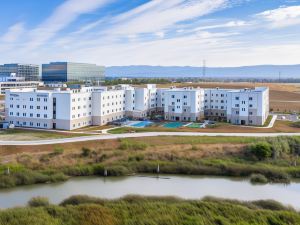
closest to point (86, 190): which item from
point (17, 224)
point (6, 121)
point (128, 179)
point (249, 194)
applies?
point (128, 179)

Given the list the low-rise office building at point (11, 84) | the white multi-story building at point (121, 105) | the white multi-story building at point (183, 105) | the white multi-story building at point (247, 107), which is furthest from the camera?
the low-rise office building at point (11, 84)

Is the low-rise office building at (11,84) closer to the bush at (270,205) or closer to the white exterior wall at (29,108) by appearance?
the white exterior wall at (29,108)

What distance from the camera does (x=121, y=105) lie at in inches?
1981

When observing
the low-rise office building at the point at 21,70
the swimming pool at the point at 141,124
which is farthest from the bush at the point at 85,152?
the low-rise office building at the point at 21,70

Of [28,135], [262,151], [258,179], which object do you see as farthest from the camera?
[28,135]

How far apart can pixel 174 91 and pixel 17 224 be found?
35888 mm

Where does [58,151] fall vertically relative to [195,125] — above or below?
below

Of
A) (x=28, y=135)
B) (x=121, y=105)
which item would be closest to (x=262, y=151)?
(x=28, y=135)

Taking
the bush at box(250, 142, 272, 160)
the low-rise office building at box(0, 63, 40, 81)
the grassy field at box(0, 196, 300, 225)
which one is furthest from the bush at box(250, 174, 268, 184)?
the low-rise office building at box(0, 63, 40, 81)

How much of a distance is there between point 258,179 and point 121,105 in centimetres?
2782

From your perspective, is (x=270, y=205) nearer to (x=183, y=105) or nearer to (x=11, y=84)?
(x=183, y=105)

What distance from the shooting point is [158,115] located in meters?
52.9

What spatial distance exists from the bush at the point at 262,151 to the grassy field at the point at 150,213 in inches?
388

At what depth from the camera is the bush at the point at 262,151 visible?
2984cm
